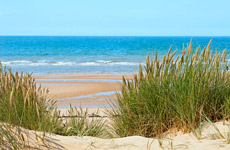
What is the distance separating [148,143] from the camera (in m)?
4.09

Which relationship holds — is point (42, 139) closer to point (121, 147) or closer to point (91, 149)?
point (91, 149)

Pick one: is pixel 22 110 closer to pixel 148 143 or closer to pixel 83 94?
pixel 148 143

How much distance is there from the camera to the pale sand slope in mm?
3965

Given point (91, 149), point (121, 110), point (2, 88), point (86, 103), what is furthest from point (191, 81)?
→ point (86, 103)

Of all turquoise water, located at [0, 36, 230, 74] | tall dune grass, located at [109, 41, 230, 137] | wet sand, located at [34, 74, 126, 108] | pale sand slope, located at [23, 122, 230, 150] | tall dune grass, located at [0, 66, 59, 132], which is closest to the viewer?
pale sand slope, located at [23, 122, 230, 150]

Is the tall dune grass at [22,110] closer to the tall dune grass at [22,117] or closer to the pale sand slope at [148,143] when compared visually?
the tall dune grass at [22,117]

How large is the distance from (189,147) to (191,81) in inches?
38.7

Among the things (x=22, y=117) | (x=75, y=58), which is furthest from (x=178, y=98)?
(x=75, y=58)

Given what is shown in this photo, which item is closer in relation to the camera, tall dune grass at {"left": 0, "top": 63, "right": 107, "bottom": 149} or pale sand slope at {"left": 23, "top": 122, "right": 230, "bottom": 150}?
tall dune grass at {"left": 0, "top": 63, "right": 107, "bottom": 149}

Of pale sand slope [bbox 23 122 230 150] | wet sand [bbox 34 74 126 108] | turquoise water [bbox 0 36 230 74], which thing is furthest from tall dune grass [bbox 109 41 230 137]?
wet sand [bbox 34 74 126 108]

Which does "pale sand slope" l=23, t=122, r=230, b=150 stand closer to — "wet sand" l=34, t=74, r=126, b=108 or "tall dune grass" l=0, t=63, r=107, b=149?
"tall dune grass" l=0, t=63, r=107, b=149

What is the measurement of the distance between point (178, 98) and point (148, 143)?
862 mm

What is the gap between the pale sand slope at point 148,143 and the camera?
13.0ft

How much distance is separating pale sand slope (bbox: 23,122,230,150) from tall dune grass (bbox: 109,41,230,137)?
7.3 inches
